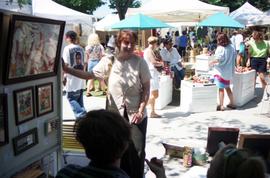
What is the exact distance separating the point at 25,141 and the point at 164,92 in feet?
20.0

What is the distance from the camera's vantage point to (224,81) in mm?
7891

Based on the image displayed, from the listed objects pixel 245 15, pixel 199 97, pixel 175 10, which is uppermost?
pixel 245 15

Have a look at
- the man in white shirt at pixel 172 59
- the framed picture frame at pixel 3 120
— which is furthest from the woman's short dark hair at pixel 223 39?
the framed picture frame at pixel 3 120

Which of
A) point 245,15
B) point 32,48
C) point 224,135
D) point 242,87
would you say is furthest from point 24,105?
point 245,15

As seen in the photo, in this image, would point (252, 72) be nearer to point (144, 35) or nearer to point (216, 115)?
point (216, 115)

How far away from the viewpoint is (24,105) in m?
2.50

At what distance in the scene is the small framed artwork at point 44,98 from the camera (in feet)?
8.77

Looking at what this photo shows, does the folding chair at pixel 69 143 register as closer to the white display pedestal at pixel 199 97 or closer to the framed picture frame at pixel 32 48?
the framed picture frame at pixel 32 48

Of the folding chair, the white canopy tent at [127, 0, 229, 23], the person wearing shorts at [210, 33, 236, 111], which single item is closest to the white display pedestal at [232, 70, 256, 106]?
the person wearing shorts at [210, 33, 236, 111]

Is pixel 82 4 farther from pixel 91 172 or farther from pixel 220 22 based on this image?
pixel 91 172

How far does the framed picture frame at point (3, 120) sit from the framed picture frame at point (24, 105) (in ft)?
0.34

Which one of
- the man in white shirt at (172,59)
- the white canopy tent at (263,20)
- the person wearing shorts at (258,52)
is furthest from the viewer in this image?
the white canopy tent at (263,20)

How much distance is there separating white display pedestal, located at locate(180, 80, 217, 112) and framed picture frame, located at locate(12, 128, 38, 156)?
5.43 metres

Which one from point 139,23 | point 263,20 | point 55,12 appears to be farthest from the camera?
point 263,20
